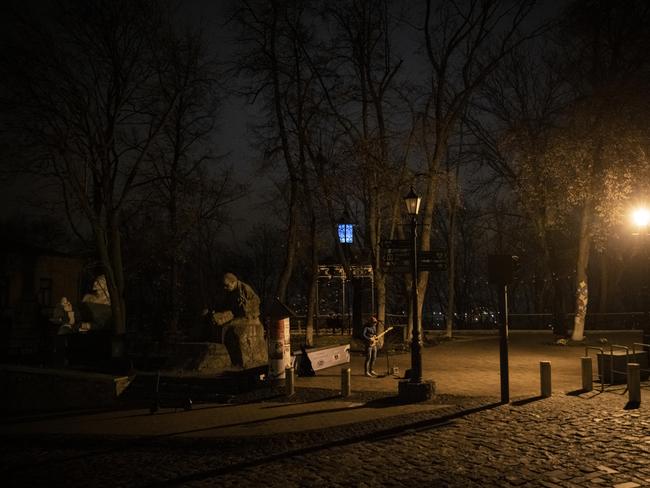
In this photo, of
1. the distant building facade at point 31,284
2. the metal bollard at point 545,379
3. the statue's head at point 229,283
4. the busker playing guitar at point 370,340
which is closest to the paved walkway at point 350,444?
the metal bollard at point 545,379

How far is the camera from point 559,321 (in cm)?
2806

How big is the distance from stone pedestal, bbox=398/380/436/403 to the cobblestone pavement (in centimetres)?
147

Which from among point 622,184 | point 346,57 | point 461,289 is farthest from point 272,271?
point 622,184

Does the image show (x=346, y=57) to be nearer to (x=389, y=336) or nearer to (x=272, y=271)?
(x=389, y=336)

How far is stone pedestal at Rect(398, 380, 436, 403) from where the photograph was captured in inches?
489

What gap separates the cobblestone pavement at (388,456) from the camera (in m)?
7.26

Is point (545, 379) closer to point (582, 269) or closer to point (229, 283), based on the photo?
point (229, 283)

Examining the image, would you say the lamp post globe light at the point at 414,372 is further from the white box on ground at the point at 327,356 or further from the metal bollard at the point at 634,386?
the white box on ground at the point at 327,356

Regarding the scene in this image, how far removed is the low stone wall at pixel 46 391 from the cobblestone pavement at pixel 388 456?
2903 millimetres

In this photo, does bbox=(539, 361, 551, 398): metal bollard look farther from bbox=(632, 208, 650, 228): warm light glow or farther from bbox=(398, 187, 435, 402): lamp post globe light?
bbox=(632, 208, 650, 228): warm light glow

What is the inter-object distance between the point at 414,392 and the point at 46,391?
7985mm

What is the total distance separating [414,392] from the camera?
12438mm

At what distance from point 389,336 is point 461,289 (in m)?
32.4

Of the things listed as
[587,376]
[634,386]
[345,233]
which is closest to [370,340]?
[587,376]
